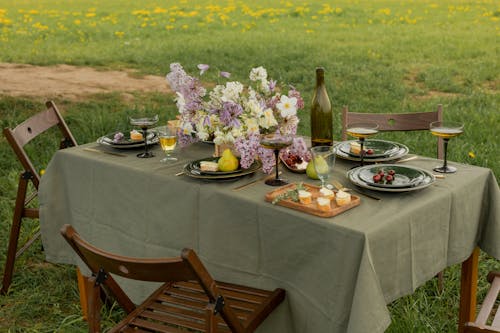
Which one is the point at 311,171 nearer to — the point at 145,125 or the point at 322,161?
the point at 322,161

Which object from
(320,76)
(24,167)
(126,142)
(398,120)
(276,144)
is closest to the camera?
(276,144)

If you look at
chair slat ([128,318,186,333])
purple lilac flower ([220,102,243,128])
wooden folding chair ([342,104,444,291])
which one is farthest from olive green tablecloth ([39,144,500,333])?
wooden folding chair ([342,104,444,291])

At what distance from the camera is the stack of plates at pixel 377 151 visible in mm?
3010

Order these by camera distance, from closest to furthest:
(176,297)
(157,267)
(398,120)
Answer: (157,267) < (176,297) < (398,120)

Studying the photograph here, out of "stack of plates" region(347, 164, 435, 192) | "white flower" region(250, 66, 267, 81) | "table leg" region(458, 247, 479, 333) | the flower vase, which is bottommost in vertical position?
"table leg" region(458, 247, 479, 333)

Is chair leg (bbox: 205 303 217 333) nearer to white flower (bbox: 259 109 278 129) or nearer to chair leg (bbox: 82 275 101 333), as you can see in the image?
chair leg (bbox: 82 275 101 333)

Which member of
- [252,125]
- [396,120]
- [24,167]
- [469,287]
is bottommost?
[469,287]

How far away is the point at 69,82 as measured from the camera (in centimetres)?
907

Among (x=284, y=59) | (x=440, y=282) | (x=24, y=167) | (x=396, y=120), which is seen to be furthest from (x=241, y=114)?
(x=284, y=59)

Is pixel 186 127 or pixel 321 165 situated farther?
pixel 186 127

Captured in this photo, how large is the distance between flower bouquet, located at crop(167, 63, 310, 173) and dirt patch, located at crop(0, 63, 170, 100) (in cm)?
553

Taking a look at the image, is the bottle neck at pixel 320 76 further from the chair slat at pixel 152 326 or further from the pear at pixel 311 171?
the chair slat at pixel 152 326

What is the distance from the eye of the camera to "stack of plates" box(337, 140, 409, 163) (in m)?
3.01

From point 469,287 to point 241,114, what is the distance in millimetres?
1384
